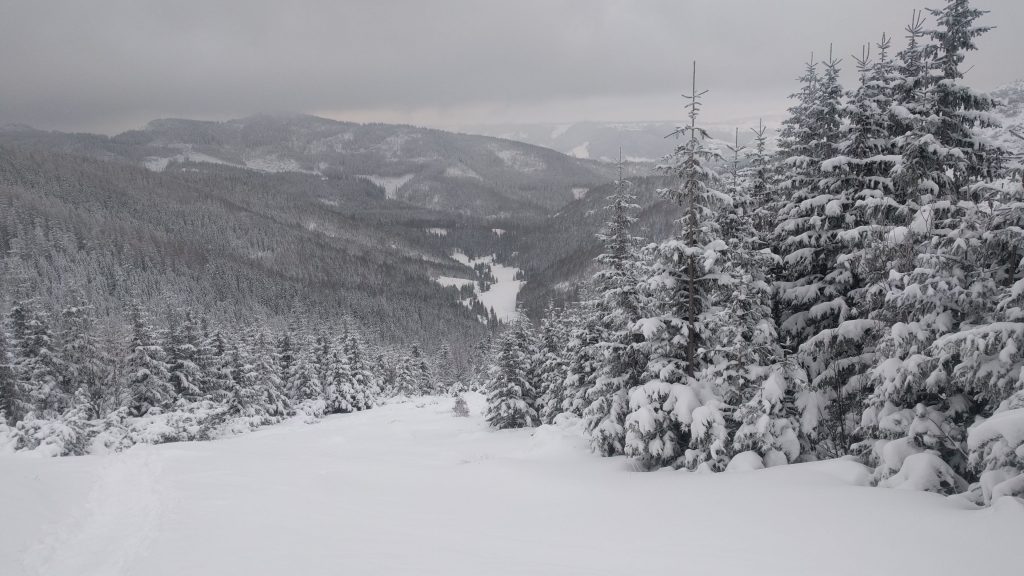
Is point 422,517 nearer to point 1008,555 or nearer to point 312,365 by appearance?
point 1008,555

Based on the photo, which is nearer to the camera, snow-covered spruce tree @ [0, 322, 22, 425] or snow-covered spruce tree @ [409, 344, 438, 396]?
snow-covered spruce tree @ [0, 322, 22, 425]

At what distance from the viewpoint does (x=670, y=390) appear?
13227mm

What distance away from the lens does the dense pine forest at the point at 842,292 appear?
8695mm

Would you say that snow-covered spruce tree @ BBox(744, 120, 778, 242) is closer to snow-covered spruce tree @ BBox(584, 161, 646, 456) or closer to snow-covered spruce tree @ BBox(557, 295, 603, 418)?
snow-covered spruce tree @ BBox(584, 161, 646, 456)

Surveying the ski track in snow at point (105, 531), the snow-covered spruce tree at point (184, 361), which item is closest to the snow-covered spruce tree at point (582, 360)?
the ski track in snow at point (105, 531)

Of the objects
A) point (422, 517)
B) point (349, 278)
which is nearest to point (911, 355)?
point (422, 517)

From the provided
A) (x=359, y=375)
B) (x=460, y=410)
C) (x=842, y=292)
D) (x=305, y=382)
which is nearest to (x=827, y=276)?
(x=842, y=292)

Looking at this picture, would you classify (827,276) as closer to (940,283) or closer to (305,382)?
(940,283)

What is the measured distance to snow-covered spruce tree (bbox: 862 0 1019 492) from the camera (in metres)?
8.57

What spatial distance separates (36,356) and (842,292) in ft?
163

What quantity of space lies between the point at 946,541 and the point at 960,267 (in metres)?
5.04

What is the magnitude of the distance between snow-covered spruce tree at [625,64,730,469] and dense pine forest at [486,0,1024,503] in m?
0.06

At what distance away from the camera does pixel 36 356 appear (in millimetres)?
34844

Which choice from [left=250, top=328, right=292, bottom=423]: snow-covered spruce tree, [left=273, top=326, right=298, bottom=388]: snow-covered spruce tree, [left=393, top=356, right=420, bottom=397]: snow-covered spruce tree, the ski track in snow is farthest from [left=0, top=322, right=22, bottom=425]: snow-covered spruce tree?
[left=393, top=356, right=420, bottom=397]: snow-covered spruce tree
